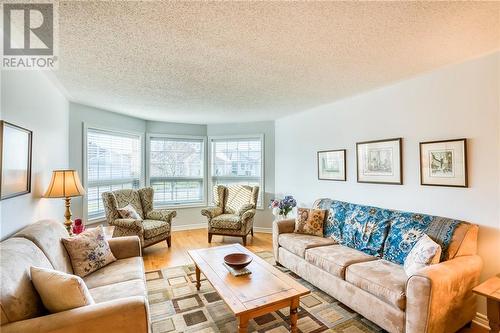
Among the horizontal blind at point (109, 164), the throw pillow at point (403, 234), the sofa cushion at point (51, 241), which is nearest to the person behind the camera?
the sofa cushion at point (51, 241)

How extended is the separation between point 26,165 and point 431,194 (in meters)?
3.91

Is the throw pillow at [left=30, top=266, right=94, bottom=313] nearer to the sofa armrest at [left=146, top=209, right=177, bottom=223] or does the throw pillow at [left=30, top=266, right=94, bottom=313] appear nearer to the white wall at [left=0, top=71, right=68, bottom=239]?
the white wall at [left=0, top=71, right=68, bottom=239]

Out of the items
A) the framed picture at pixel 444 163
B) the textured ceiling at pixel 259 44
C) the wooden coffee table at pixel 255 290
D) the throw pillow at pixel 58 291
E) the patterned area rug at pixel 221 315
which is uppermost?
the textured ceiling at pixel 259 44

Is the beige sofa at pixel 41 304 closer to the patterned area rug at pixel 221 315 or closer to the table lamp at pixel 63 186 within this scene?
the patterned area rug at pixel 221 315

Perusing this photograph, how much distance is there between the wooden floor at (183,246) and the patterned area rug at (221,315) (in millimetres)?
770

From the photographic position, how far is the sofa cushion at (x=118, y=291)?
68.6 inches

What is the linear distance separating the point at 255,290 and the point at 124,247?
146 cm

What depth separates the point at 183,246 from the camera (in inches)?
168

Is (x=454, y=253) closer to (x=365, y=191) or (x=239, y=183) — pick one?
(x=365, y=191)

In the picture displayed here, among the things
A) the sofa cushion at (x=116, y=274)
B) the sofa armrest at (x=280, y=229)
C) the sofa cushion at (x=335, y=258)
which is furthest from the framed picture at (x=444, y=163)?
the sofa cushion at (x=116, y=274)

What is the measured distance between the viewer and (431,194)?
99.9 inches

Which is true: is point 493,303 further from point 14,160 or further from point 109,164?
point 109,164

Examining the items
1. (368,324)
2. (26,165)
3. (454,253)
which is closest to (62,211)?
(26,165)

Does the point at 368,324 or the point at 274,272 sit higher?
the point at 274,272
